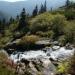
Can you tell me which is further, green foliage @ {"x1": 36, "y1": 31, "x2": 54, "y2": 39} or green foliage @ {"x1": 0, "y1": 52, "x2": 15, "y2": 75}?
green foliage @ {"x1": 36, "y1": 31, "x2": 54, "y2": 39}

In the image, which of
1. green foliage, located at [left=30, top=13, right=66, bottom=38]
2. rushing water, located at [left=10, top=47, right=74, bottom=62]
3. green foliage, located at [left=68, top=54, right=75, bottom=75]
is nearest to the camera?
green foliage, located at [left=68, top=54, right=75, bottom=75]

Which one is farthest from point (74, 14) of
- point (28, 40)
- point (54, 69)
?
point (54, 69)

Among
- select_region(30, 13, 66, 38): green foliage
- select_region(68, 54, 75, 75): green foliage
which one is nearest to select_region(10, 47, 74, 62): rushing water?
select_region(68, 54, 75, 75): green foliage

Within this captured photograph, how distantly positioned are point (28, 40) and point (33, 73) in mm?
28013

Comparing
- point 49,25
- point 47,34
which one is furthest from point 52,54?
point 49,25

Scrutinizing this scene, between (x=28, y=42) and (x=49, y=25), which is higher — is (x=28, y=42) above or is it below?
below

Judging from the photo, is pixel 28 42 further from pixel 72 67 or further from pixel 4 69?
pixel 4 69

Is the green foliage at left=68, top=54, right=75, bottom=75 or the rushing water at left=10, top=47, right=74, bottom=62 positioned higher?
the green foliage at left=68, top=54, right=75, bottom=75

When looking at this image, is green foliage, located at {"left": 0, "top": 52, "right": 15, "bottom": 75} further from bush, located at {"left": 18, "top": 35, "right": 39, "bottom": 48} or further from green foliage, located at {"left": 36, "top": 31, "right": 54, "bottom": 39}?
green foliage, located at {"left": 36, "top": 31, "right": 54, "bottom": 39}

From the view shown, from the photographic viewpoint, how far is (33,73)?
19.4 meters

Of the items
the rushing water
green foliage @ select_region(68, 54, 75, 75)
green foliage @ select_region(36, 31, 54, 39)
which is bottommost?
green foliage @ select_region(36, 31, 54, 39)

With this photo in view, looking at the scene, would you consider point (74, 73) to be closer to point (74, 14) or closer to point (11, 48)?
point (11, 48)

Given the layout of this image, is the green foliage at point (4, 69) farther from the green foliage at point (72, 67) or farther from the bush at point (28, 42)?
the bush at point (28, 42)

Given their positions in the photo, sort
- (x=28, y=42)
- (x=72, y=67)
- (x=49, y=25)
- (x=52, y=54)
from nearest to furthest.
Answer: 1. (x=72, y=67)
2. (x=52, y=54)
3. (x=28, y=42)
4. (x=49, y=25)
